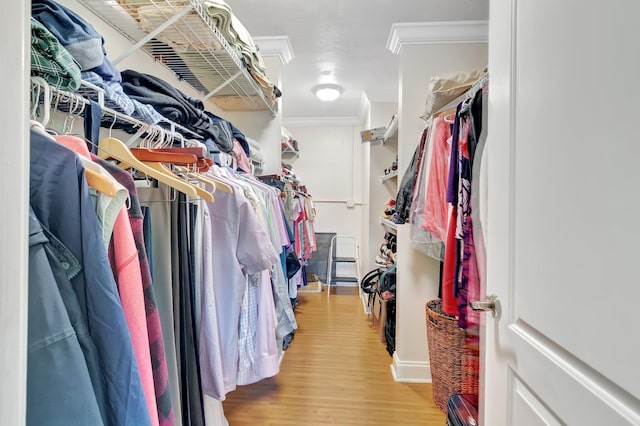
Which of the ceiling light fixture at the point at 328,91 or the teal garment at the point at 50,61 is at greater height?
the ceiling light fixture at the point at 328,91

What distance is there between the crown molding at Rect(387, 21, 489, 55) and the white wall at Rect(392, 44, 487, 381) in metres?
0.03

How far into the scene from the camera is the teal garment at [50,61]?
23.9 inches

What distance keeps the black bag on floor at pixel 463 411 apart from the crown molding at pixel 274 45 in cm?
238

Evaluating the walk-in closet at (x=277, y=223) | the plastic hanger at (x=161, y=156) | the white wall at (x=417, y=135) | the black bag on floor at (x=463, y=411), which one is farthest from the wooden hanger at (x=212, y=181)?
the white wall at (x=417, y=135)

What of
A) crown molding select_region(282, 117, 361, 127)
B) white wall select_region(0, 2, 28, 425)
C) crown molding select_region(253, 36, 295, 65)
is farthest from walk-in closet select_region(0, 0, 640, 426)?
crown molding select_region(282, 117, 361, 127)

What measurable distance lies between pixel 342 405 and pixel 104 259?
1.61m

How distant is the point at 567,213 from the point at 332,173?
393cm

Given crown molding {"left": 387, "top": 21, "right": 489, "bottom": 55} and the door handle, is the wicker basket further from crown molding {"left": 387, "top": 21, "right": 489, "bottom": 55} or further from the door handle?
crown molding {"left": 387, "top": 21, "right": 489, "bottom": 55}

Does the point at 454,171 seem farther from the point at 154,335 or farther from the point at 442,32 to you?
the point at 442,32

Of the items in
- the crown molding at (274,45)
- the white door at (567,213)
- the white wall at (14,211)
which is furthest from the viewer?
the crown molding at (274,45)

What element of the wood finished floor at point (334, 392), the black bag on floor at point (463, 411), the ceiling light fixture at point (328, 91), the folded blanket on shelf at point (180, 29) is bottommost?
the wood finished floor at point (334, 392)

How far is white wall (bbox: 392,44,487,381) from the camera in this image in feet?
6.53

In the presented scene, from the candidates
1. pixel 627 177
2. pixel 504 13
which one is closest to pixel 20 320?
pixel 627 177

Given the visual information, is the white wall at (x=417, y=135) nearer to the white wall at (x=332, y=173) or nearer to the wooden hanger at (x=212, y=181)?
the wooden hanger at (x=212, y=181)
